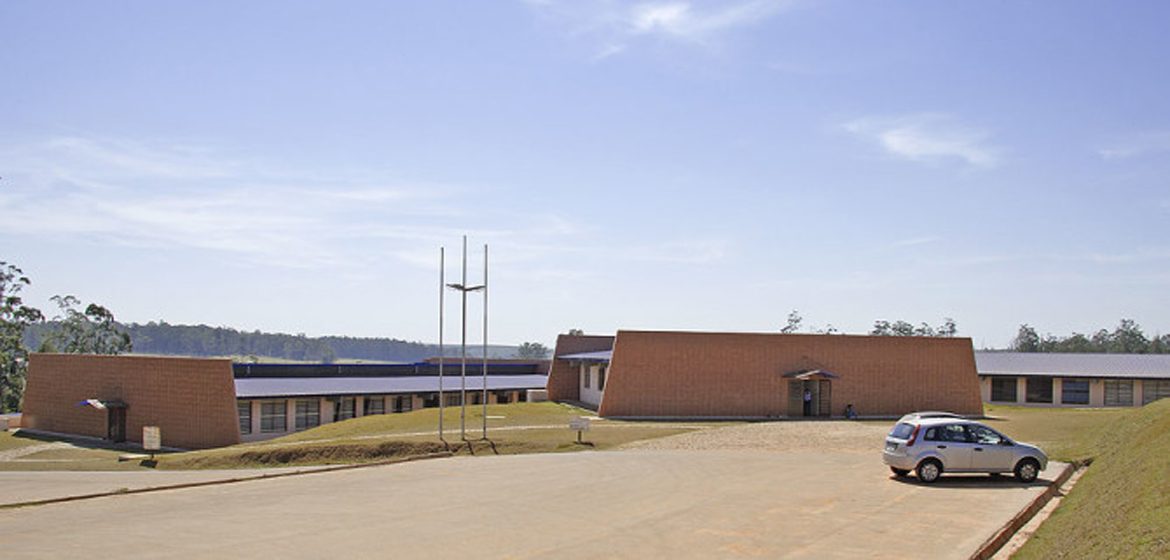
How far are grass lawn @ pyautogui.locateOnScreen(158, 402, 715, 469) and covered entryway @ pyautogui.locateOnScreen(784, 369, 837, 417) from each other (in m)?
7.67

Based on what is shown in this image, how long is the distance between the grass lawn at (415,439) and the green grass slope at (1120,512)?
1745cm

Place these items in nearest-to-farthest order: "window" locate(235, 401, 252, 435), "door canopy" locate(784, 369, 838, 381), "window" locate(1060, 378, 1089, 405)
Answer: "door canopy" locate(784, 369, 838, 381)
"window" locate(235, 401, 252, 435)
"window" locate(1060, 378, 1089, 405)

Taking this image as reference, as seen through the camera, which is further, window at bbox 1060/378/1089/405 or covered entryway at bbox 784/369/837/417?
window at bbox 1060/378/1089/405

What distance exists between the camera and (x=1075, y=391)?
5784 cm

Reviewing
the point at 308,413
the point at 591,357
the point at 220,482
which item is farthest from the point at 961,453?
the point at 308,413

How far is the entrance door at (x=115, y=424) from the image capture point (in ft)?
163

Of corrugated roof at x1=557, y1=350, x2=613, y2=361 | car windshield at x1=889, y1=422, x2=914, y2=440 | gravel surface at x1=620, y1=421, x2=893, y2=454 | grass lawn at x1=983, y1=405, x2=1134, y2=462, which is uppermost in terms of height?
corrugated roof at x1=557, y1=350, x2=613, y2=361

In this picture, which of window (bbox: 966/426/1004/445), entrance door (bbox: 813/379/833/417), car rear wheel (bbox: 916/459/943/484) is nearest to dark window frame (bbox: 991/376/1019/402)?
entrance door (bbox: 813/379/833/417)

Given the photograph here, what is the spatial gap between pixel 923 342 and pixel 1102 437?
20.3 metres

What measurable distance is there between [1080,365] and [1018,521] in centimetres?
4835

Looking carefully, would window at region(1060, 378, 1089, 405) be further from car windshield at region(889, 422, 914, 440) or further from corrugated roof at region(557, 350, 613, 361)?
car windshield at region(889, 422, 914, 440)

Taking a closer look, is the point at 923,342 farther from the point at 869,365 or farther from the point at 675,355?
the point at 675,355

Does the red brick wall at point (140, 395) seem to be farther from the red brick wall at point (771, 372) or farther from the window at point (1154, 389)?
the window at point (1154, 389)

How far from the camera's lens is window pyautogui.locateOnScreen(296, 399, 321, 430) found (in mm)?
49719
